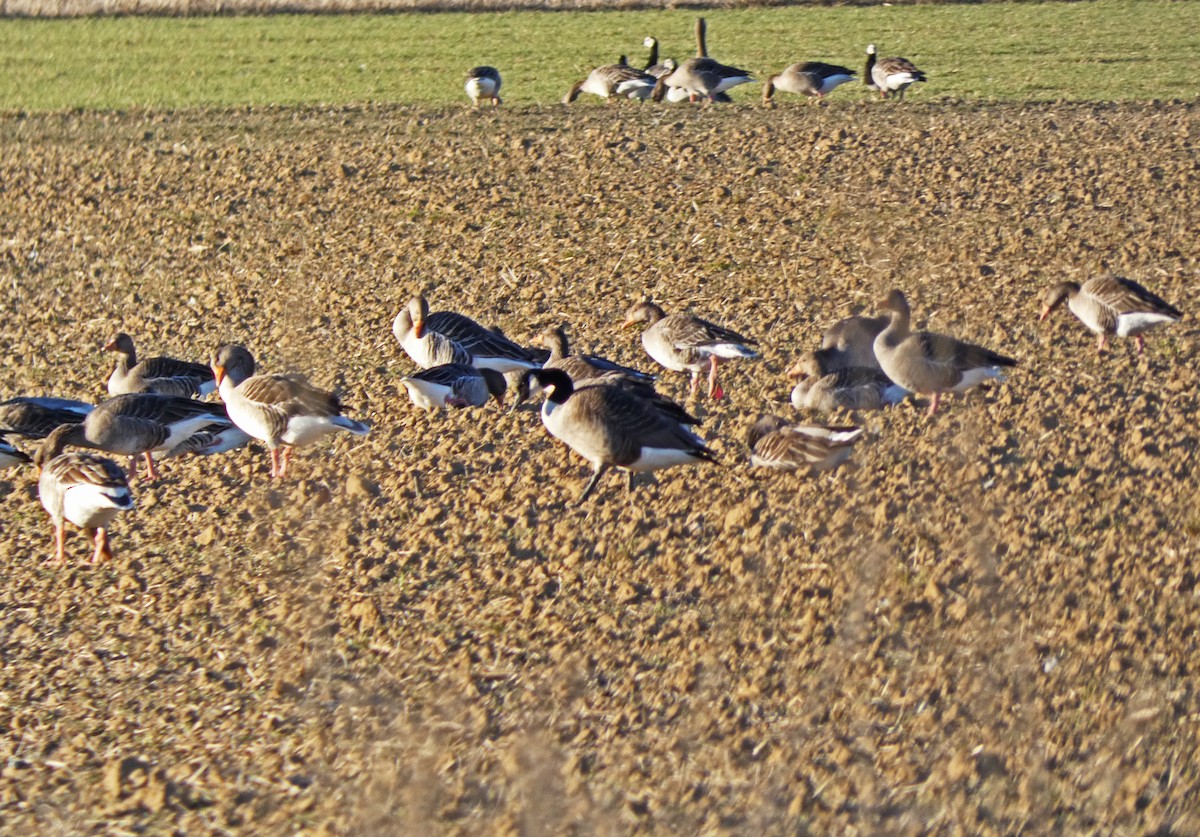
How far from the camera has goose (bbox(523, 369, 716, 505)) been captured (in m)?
9.99

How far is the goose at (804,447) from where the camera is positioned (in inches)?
389

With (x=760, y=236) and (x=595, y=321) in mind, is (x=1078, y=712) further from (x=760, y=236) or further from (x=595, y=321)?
(x=760, y=236)

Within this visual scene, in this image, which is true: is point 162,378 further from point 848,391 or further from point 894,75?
point 894,75

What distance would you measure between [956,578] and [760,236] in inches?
342

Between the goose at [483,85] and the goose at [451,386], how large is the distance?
1323 centimetres

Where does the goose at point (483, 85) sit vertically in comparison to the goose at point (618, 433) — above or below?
above

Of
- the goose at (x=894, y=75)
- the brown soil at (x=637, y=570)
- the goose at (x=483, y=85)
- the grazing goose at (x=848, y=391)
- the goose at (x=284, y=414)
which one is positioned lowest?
the brown soil at (x=637, y=570)

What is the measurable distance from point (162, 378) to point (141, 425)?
5.45ft

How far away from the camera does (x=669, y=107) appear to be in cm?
2436

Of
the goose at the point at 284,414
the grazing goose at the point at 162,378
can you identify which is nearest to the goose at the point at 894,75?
the grazing goose at the point at 162,378

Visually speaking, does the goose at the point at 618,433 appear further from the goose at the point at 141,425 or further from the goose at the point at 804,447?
the goose at the point at 141,425

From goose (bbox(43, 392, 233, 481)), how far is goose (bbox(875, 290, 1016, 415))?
550 cm

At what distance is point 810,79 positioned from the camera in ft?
80.1

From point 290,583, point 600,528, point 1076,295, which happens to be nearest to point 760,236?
point 1076,295
